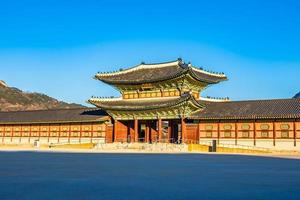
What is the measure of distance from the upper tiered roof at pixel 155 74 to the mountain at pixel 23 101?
86583 millimetres

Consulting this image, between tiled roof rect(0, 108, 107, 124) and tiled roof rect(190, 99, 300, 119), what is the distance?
14582 mm

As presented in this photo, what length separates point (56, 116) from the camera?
57.7m

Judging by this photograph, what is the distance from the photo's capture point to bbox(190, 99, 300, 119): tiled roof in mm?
40938

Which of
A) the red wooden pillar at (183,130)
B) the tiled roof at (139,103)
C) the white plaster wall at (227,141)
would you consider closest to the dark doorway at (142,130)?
the tiled roof at (139,103)

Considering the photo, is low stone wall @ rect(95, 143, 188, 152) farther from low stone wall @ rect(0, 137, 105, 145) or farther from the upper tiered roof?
the upper tiered roof

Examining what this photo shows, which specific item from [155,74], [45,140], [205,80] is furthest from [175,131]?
[45,140]

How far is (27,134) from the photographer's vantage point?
59.3 m

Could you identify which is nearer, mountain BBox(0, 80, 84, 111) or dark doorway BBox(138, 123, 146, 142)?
dark doorway BBox(138, 123, 146, 142)

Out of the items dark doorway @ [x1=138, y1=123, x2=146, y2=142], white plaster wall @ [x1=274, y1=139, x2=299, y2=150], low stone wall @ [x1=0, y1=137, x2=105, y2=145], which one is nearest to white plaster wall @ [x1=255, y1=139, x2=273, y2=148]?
white plaster wall @ [x1=274, y1=139, x2=299, y2=150]

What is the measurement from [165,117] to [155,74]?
289 inches

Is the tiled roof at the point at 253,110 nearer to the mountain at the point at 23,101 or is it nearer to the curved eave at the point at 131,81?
the curved eave at the point at 131,81

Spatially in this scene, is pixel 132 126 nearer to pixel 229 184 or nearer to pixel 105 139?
pixel 105 139

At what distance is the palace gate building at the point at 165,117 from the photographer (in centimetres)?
4200

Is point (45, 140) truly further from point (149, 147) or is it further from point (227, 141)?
point (227, 141)
